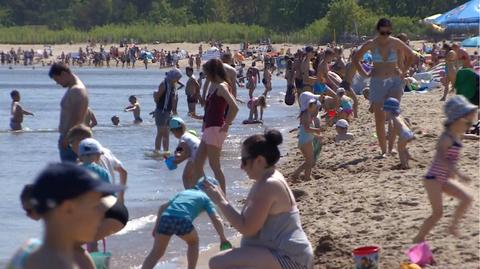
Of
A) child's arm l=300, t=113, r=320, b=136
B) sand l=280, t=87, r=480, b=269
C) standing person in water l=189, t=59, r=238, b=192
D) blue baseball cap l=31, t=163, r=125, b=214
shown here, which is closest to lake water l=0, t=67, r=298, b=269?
standing person in water l=189, t=59, r=238, b=192

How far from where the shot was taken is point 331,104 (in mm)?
18984

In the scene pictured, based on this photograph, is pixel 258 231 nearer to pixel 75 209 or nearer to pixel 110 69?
pixel 75 209

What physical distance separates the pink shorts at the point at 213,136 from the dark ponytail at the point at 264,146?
3.95 m

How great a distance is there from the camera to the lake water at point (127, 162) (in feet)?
33.9

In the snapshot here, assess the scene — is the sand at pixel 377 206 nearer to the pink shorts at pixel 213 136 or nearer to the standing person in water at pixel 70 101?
the pink shorts at pixel 213 136

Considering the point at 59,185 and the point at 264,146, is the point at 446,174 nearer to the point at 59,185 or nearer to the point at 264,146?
the point at 264,146

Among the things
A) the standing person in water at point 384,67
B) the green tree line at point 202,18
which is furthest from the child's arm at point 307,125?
the green tree line at point 202,18

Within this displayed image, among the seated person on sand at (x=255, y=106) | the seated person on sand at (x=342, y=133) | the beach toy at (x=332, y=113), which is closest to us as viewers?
the seated person on sand at (x=342, y=133)

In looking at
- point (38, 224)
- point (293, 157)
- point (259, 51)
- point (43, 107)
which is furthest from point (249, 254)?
point (259, 51)

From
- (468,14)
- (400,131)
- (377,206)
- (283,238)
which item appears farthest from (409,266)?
(468,14)

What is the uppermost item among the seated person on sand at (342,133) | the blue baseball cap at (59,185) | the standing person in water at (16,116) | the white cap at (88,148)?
the blue baseball cap at (59,185)

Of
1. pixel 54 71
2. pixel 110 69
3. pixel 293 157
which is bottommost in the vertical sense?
pixel 110 69

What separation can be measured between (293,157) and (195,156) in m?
6.30

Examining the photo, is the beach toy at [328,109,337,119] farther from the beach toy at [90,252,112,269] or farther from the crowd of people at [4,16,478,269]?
the beach toy at [90,252,112,269]
